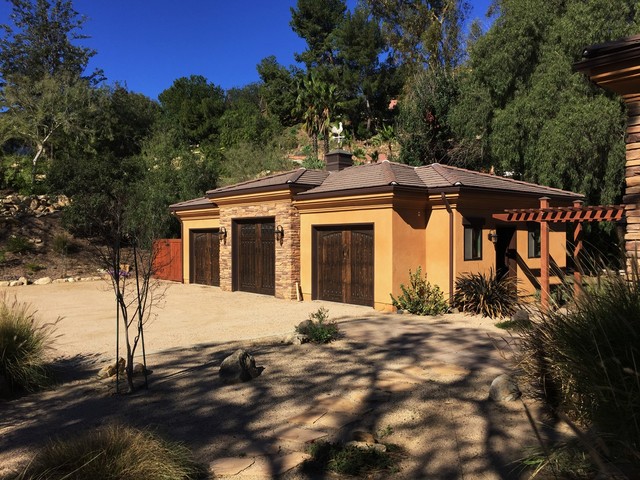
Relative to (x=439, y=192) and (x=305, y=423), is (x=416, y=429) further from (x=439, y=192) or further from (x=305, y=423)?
(x=439, y=192)

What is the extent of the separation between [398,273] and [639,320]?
9598 mm

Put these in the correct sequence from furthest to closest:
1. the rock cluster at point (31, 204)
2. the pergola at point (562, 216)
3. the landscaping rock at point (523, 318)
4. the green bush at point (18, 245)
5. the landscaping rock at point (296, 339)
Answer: the rock cluster at point (31, 204) → the green bush at point (18, 245) → the pergola at point (562, 216) → the landscaping rock at point (296, 339) → the landscaping rock at point (523, 318)

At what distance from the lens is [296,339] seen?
850 cm

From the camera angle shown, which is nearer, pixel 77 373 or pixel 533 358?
pixel 533 358

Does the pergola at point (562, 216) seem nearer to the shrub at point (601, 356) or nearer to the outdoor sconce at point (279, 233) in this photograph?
the shrub at point (601, 356)

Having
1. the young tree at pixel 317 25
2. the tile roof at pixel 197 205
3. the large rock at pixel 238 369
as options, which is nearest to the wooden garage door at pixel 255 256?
the tile roof at pixel 197 205

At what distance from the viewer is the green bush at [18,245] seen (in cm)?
2327

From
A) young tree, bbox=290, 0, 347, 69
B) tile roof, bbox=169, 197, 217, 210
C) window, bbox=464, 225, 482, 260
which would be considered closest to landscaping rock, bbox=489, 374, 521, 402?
window, bbox=464, 225, 482, 260

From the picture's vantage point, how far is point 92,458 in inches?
136

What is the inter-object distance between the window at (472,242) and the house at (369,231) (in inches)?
1.1

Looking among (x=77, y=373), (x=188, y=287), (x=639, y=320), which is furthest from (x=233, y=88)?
(x=639, y=320)

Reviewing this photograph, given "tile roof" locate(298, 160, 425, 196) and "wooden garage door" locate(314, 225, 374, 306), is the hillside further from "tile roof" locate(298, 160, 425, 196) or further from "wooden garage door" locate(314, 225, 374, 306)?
"tile roof" locate(298, 160, 425, 196)

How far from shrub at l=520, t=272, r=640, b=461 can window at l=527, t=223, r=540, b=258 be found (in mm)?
11763

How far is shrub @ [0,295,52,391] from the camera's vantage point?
6383 millimetres
